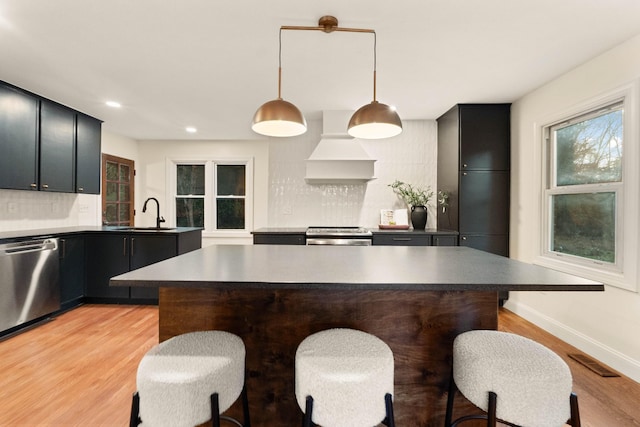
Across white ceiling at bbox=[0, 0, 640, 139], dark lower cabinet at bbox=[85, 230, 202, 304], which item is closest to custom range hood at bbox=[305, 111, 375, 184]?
white ceiling at bbox=[0, 0, 640, 139]

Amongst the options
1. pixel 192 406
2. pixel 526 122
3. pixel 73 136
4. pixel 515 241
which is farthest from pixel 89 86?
pixel 515 241

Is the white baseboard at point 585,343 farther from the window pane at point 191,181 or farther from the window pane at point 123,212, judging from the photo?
the window pane at point 123,212

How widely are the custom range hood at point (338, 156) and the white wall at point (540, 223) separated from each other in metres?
1.69

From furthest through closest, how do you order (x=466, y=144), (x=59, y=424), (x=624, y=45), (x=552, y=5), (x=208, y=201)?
(x=208, y=201) < (x=466, y=144) < (x=624, y=45) < (x=552, y=5) < (x=59, y=424)

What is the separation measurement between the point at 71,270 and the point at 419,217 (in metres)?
4.23

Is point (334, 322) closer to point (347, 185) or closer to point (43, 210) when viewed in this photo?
point (347, 185)

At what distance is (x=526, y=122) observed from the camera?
3.36m

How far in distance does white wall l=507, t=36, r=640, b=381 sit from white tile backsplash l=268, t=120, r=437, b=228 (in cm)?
111

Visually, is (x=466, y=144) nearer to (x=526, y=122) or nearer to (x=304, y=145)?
(x=526, y=122)

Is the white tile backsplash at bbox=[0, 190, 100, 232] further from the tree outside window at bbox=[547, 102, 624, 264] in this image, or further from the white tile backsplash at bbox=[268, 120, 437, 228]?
the tree outside window at bbox=[547, 102, 624, 264]

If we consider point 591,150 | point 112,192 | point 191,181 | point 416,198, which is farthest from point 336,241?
point 112,192

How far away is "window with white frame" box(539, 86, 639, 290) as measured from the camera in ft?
7.41

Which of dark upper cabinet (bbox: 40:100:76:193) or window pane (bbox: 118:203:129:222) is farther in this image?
window pane (bbox: 118:203:129:222)

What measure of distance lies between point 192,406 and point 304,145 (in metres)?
3.84
